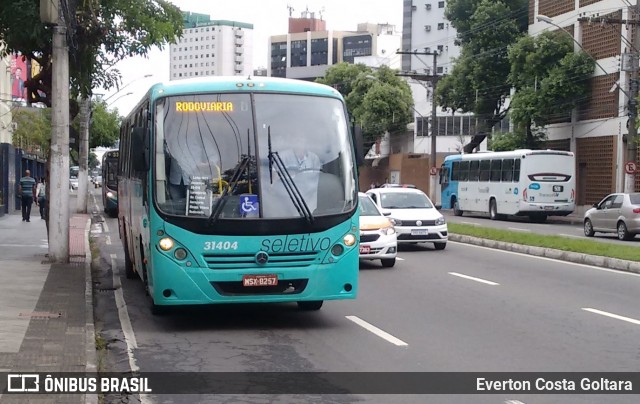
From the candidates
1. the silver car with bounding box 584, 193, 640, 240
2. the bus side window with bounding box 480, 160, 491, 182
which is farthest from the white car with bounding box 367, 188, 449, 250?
the bus side window with bounding box 480, 160, 491, 182

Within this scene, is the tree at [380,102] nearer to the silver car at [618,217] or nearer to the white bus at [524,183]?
the white bus at [524,183]

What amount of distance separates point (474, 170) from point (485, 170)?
1526mm

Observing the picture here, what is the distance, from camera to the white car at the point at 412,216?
21.5 m

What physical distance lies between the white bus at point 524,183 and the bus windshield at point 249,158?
2883 cm

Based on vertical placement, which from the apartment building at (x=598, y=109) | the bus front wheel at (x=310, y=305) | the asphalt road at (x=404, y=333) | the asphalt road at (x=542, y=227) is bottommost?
the asphalt road at (x=542, y=227)

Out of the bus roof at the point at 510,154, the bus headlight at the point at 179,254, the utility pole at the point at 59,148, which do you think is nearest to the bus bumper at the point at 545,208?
the bus roof at the point at 510,154

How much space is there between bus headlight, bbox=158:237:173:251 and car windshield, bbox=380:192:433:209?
12507mm

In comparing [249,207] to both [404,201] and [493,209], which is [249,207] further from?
[493,209]

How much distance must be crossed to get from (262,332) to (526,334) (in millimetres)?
3195

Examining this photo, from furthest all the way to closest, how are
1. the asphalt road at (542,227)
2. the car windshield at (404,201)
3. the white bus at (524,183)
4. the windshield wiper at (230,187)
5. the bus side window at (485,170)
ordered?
the bus side window at (485,170) → the white bus at (524,183) → the asphalt road at (542,227) → the car windshield at (404,201) → the windshield wiper at (230,187)

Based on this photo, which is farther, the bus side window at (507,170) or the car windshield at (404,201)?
the bus side window at (507,170)

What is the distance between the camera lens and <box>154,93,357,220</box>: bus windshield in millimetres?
10289

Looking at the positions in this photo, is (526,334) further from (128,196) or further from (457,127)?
(457,127)

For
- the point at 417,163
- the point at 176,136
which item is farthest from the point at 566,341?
the point at 417,163
